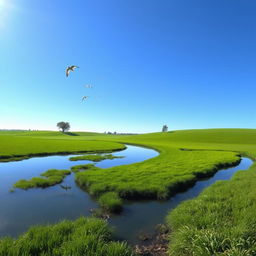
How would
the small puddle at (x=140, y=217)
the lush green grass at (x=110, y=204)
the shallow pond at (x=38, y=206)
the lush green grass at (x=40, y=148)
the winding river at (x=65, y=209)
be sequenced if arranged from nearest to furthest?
the small puddle at (x=140, y=217), the winding river at (x=65, y=209), the shallow pond at (x=38, y=206), the lush green grass at (x=110, y=204), the lush green grass at (x=40, y=148)

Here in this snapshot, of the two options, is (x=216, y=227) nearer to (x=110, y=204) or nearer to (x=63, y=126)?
(x=110, y=204)

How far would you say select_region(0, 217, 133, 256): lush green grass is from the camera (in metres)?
5.21

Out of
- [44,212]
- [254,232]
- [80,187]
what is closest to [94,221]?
[44,212]

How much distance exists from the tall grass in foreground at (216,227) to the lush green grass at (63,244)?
2144 mm

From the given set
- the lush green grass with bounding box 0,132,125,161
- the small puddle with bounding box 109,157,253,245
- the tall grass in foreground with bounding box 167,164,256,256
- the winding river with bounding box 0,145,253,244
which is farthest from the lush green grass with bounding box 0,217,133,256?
the lush green grass with bounding box 0,132,125,161

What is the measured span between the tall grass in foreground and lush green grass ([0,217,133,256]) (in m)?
2.14

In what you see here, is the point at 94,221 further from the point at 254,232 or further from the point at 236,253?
the point at 254,232

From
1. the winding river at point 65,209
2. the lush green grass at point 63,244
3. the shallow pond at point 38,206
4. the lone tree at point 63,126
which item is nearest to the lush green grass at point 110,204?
the winding river at point 65,209

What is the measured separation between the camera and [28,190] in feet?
44.2

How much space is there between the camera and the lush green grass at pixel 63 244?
5215 millimetres

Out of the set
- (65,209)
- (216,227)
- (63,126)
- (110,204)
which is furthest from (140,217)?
(63,126)

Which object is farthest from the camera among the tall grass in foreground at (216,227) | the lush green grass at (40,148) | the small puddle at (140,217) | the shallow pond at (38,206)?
the lush green grass at (40,148)

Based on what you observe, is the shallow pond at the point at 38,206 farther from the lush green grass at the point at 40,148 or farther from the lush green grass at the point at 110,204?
the lush green grass at the point at 40,148

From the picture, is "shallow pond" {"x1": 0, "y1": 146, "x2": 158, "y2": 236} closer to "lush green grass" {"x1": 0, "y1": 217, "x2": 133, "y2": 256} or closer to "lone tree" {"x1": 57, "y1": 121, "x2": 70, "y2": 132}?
"lush green grass" {"x1": 0, "y1": 217, "x2": 133, "y2": 256}
